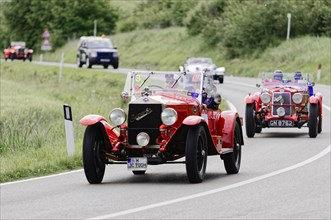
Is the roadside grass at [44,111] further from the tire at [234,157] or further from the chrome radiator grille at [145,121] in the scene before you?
the tire at [234,157]

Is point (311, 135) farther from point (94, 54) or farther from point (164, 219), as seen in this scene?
point (94, 54)

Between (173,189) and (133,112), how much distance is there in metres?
1.45

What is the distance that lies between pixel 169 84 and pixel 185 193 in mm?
2654

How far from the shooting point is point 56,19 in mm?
103375

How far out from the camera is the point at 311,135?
22031 mm

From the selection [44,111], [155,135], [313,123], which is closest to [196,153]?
[155,135]

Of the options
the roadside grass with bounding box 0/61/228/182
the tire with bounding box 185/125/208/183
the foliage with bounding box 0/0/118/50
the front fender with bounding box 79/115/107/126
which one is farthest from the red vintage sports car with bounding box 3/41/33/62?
the tire with bounding box 185/125/208/183

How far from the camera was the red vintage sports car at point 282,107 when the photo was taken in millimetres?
22484

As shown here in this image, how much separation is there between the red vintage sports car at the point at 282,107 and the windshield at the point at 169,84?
7.51 metres

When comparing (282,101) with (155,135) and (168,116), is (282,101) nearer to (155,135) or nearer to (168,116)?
(155,135)

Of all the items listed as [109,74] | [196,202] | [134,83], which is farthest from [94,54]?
[196,202]

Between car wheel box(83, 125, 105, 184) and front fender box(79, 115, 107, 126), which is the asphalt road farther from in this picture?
front fender box(79, 115, 107, 126)

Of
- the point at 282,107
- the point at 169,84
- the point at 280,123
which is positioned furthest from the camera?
the point at 282,107

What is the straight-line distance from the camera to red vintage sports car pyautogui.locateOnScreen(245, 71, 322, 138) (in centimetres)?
2248
